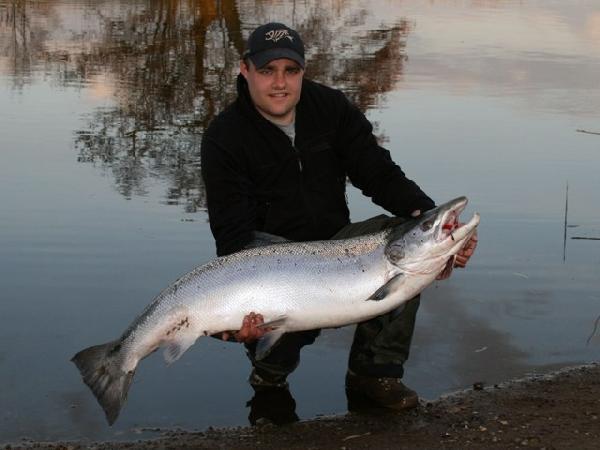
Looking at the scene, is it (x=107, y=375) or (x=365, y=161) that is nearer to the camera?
(x=107, y=375)

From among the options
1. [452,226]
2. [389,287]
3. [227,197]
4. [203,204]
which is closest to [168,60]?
[203,204]

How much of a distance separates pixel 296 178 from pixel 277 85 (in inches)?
20.3

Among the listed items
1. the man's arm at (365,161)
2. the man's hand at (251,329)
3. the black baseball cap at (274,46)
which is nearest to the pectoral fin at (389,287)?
the man's hand at (251,329)

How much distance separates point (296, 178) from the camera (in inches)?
242

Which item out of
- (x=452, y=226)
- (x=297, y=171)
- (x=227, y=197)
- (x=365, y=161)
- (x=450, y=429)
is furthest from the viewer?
(x=365, y=161)

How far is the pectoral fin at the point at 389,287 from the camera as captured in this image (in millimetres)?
5328

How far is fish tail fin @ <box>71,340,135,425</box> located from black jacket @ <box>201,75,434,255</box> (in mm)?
839

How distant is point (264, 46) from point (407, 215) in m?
1.16

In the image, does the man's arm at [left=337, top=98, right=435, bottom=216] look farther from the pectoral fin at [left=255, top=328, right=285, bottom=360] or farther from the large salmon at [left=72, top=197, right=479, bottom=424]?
the pectoral fin at [left=255, top=328, right=285, bottom=360]

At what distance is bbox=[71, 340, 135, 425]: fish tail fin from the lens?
5.34 meters

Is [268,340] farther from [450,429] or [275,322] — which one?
[450,429]

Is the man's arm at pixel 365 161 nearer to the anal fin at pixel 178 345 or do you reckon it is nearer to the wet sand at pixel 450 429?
the wet sand at pixel 450 429

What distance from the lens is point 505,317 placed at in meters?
7.45

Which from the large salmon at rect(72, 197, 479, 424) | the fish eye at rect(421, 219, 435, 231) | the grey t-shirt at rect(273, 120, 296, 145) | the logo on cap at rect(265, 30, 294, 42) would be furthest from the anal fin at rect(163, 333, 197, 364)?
the logo on cap at rect(265, 30, 294, 42)
